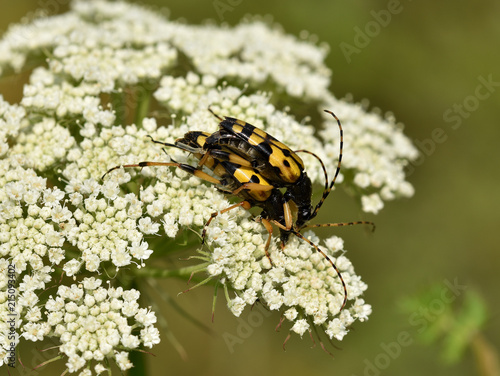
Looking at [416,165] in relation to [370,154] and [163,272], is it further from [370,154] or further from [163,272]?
[163,272]

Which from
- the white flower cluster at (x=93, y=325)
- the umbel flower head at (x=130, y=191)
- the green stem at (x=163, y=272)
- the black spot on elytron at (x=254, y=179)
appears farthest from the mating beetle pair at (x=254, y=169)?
the white flower cluster at (x=93, y=325)

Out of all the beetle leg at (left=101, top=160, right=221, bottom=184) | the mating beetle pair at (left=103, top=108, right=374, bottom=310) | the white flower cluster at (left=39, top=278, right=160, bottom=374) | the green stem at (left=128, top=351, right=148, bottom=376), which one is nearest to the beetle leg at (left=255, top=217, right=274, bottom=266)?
the mating beetle pair at (left=103, top=108, right=374, bottom=310)

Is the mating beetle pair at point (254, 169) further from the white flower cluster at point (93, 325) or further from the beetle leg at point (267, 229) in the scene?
the white flower cluster at point (93, 325)

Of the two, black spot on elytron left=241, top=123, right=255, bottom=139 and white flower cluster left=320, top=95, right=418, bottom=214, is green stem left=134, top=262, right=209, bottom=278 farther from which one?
white flower cluster left=320, top=95, right=418, bottom=214

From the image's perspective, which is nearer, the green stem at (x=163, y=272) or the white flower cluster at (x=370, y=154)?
the green stem at (x=163, y=272)

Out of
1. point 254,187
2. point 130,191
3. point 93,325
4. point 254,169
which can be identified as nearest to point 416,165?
point 254,169
